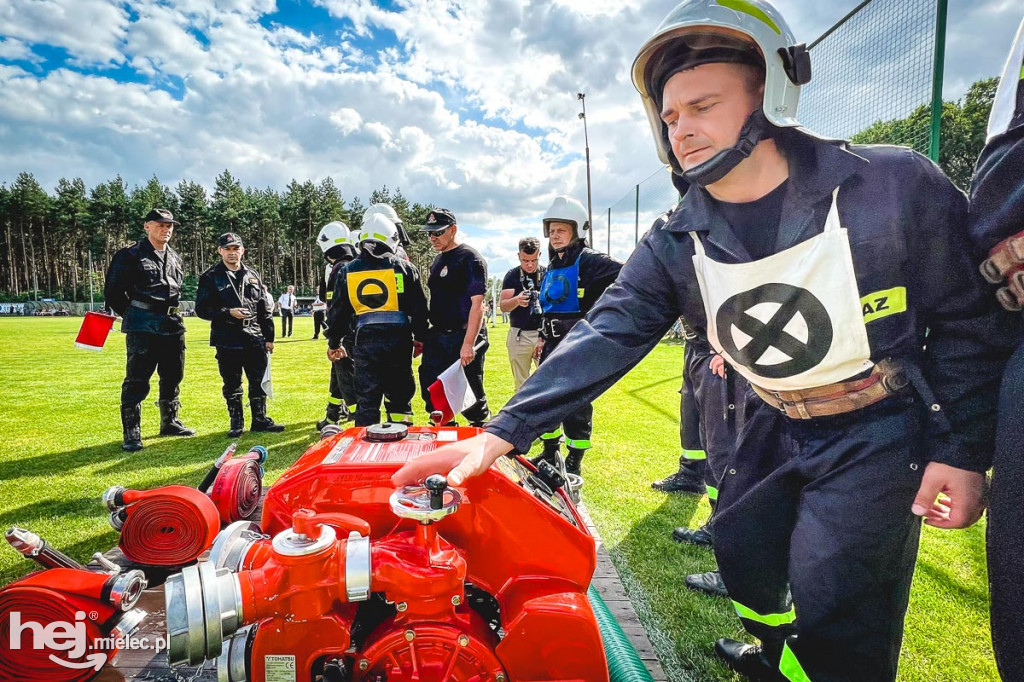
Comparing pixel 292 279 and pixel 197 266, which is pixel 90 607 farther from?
pixel 197 266

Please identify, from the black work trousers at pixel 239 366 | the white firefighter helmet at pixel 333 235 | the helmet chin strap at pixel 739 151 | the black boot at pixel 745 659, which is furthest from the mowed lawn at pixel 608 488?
the white firefighter helmet at pixel 333 235

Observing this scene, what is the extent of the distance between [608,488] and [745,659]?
7.98 ft

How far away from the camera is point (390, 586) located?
1.54 metres

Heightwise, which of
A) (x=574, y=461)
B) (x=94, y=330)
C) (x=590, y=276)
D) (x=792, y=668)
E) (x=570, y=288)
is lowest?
(x=574, y=461)

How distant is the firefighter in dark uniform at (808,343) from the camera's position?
1293mm

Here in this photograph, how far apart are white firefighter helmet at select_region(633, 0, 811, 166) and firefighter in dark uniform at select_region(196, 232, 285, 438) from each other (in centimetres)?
634

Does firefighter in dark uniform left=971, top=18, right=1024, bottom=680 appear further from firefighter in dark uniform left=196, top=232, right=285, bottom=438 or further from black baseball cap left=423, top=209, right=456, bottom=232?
firefighter in dark uniform left=196, top=232, right=285, bottom=438

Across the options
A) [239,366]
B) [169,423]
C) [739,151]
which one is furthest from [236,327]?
[739,151]

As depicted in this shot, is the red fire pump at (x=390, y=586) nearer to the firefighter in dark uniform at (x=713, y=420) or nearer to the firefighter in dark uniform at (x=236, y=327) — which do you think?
the firefighter in dark uniform at (x=713, y=420)

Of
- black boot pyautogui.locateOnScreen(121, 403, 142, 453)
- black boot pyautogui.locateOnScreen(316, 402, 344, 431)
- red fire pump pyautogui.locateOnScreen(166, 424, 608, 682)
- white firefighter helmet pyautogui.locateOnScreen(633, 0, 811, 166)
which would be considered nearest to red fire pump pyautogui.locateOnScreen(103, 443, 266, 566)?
red fire pump pyautogui.locateOnScreen(166, 424, 608, 682)

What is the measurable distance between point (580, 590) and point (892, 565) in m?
1.00

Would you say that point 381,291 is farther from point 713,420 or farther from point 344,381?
point 713,420

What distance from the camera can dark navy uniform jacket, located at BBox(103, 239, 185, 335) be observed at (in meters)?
5.79

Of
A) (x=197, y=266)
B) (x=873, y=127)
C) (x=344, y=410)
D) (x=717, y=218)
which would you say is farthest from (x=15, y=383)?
(x=197, y=266)
